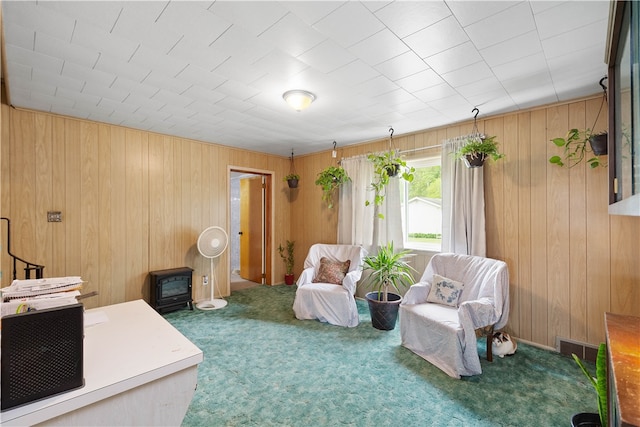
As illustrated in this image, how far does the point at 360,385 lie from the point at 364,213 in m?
2.45

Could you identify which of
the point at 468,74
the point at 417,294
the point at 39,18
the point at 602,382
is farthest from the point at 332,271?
the point at 39,18

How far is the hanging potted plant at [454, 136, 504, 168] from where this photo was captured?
9.41 ft

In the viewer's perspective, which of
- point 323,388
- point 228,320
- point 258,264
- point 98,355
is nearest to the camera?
point 98,355

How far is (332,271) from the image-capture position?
388 centimetres

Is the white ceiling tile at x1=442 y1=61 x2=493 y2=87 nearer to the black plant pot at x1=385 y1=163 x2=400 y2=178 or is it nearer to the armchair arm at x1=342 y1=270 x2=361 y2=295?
the black plant pot at x1=385 y1=163 x2=400 y2=178

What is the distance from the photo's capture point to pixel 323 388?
2195 millimetres

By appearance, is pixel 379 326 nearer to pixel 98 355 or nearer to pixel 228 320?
pixel 228 320

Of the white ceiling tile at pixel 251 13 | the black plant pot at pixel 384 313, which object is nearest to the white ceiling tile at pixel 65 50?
the white ceiling tile at pixel 251 13

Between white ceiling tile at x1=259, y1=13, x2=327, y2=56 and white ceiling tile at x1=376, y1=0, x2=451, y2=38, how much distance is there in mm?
401

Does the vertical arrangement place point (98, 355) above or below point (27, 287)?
below

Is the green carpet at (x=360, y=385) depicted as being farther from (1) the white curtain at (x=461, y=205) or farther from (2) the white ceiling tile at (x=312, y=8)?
(2) the white ceiling tile at (x=312, y=8)

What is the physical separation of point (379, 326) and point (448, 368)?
0.97 meters

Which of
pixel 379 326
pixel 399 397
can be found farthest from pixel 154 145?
pixel 399 397

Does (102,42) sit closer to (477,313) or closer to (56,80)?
(56,80)
